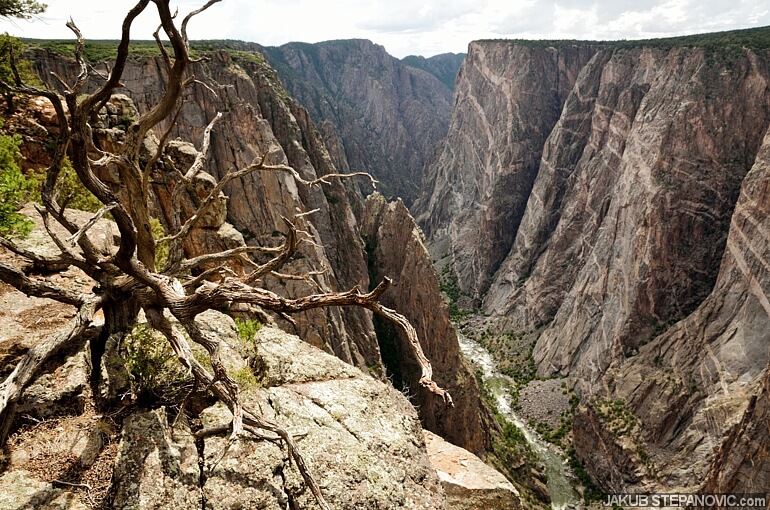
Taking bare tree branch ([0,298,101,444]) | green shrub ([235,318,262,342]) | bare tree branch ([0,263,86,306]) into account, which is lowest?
green shrub ([235,318,262,342])

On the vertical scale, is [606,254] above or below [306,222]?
below

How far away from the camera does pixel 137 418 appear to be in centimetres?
688

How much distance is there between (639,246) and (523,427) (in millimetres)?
25532

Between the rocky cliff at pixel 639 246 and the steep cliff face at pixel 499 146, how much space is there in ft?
1.28

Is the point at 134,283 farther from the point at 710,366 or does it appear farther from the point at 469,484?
the point at 710,366

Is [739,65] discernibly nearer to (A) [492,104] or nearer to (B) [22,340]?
(A) [492,104]

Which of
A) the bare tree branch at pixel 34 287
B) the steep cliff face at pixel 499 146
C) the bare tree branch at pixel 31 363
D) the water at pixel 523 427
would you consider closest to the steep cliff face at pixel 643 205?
the water at pixel 523 427

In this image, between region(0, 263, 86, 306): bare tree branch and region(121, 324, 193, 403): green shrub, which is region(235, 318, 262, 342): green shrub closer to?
region(121, 324, 193, 403): green shrub

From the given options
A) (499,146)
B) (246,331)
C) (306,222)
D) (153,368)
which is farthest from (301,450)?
(499,146)

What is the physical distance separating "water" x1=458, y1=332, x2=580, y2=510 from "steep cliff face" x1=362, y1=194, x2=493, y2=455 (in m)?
8.31

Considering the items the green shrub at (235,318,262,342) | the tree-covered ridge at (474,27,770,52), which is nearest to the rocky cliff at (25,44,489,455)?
the green shrub at (235,318,262,342)

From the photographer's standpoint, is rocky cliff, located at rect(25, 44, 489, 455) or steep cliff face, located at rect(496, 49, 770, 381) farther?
steep cliff face, located at rect(496, 49, 770, 381)

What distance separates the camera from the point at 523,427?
55312mm

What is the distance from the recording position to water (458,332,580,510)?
45.8 m
